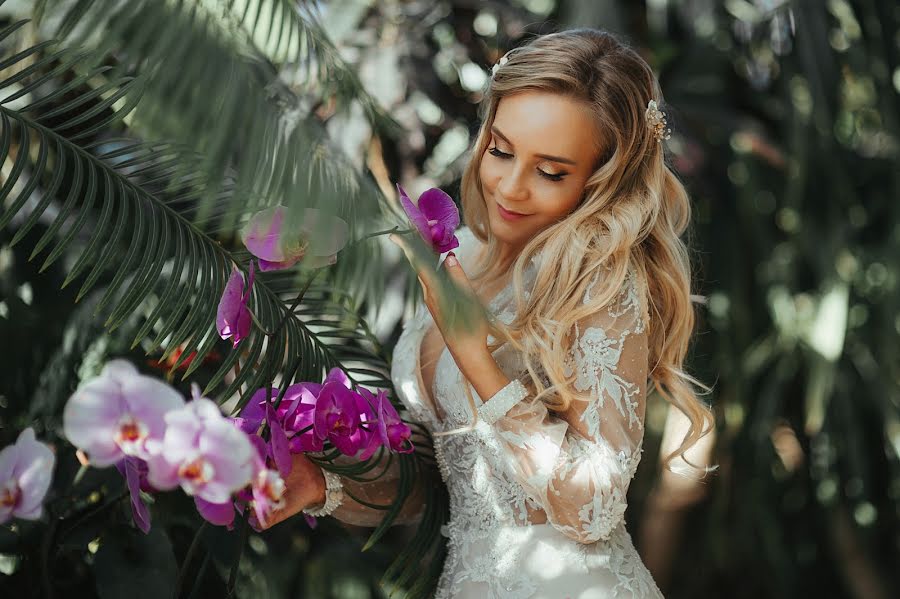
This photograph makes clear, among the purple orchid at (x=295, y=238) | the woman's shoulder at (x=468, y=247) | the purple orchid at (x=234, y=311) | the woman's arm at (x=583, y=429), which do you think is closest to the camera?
the purple orchid at (x=295, y=238)

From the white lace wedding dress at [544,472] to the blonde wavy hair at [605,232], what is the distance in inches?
1.3

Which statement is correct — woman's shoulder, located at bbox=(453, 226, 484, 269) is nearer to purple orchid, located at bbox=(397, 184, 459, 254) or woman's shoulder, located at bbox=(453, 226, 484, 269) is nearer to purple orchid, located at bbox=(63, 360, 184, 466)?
purple orchid, located at bbox=(397, 184, 459, 254)

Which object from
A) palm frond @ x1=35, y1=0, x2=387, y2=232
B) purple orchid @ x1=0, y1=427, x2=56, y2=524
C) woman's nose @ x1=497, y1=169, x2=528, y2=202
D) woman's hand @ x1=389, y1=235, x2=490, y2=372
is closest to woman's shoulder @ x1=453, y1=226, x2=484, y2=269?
woman's nose @ x1=497, y1=169, x2=528, y2=202

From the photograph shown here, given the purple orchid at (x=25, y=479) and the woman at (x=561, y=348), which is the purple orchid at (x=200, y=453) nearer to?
the purple orchid at (x=25, y=479)

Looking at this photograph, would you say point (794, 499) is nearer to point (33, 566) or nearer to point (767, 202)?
point (767, 202)

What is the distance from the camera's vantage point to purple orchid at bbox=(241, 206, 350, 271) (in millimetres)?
646

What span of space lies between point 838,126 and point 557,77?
6.18 feet

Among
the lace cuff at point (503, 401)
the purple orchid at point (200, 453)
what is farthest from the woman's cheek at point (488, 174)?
the purple orchid at point (200, 453)

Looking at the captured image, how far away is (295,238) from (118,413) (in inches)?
6.9

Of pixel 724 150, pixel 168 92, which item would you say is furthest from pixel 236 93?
pixel 724 150

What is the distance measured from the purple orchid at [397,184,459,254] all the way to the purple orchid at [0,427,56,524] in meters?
0.42

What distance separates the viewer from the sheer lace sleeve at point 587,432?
3.62 ft

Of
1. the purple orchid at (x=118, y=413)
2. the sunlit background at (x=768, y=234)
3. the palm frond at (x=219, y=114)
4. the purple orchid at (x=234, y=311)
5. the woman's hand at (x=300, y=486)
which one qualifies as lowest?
the sunlit background at (x=768, y=234)

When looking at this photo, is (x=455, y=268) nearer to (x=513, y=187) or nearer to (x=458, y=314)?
(x=513, y=187)
